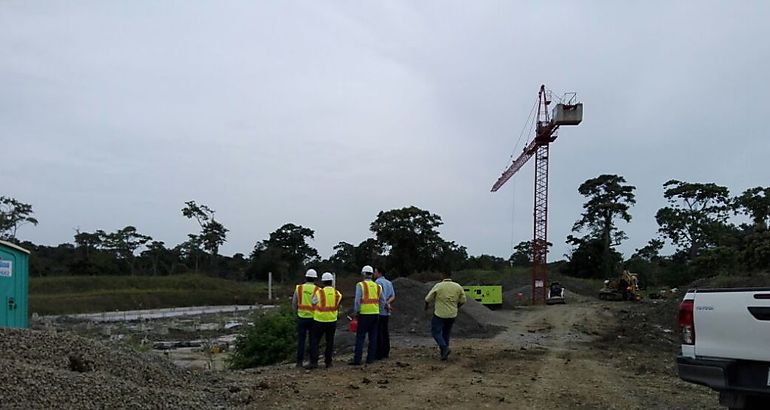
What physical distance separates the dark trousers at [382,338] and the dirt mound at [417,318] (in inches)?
306

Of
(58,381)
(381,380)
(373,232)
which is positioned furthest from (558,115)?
(58,381)

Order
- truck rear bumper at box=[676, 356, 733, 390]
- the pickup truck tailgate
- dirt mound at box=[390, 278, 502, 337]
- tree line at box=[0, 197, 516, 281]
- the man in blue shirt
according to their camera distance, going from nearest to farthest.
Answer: the pickup truck tailgate < truck rear bumper at box=[676, 356, 733, 390] < the man in blue shirt < dirt mound at box=[390, 278, 502, 337] < tree line at box=[0, 197, 516, 281]

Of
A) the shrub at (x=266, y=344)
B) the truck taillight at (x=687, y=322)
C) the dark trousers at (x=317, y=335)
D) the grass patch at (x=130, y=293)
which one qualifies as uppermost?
the truck taillight at (x=687, y=322)

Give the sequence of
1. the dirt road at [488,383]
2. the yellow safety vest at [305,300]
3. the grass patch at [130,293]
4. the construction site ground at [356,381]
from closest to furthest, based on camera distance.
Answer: the construction site ground at [356,381]
the dirt road at [488,383]
the yellow safety vest at [305,300]
the grass patch at [130,293]

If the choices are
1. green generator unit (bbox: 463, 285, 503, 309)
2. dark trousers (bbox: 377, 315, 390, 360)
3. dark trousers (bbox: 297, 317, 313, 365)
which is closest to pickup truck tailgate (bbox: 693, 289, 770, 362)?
dark trousers (bbox: 297, 317, 313, 365)

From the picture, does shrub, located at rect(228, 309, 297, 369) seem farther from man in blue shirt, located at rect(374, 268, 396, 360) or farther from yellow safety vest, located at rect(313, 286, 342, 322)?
yellow safety vest, located at rect(313, 286, 342, 322)

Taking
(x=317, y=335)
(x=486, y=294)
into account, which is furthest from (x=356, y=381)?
(x=486, y=294)

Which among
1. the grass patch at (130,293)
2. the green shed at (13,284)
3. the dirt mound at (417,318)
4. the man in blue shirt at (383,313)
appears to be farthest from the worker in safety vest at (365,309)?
the grass patch at (130,293)

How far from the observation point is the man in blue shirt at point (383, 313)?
13.0m

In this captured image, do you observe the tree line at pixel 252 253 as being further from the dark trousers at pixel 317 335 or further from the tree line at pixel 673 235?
the dark trousers at pixel 317 335

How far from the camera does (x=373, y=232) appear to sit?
72250 millimetres

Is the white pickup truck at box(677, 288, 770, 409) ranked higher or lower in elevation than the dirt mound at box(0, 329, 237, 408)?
higher

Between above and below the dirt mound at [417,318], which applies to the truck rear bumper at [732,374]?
above

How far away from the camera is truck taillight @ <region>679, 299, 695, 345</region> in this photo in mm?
6637
